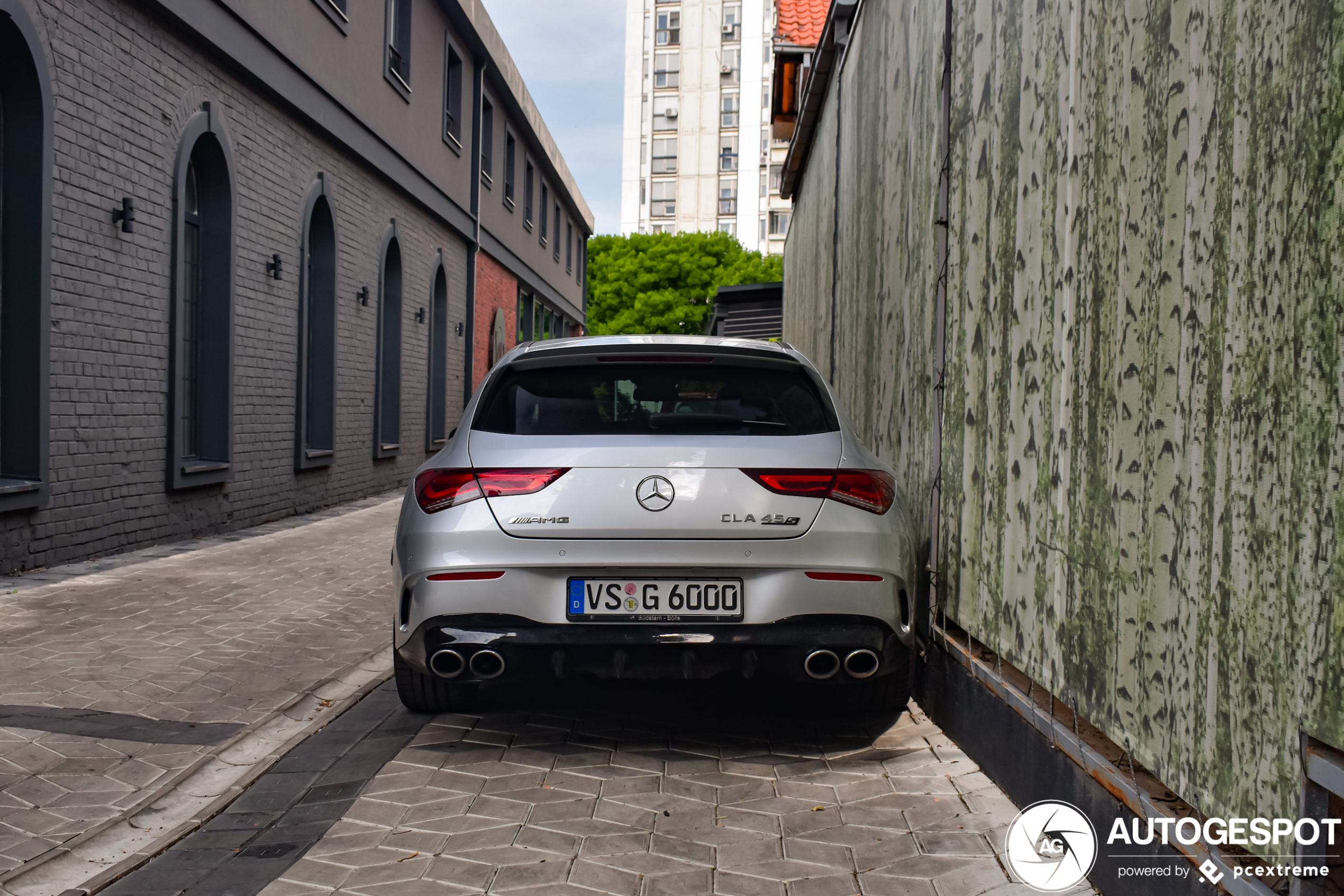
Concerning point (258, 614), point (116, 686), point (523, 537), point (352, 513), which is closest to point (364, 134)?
point (352, 513)

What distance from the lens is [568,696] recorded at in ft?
16.9

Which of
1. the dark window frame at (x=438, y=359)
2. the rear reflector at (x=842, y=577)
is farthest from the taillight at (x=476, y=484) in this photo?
the dark window frame at (x=438, y=359)

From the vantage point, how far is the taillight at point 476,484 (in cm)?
398

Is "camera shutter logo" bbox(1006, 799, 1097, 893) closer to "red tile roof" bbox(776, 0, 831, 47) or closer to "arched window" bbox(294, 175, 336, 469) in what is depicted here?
"arched window" bbox(294, 175, 336, 469)

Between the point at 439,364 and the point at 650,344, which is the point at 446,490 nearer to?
the point at 650,344

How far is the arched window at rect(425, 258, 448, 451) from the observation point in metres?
19.8

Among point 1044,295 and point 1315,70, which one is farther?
point 1044,295

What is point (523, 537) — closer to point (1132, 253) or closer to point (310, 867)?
point (310, 867)

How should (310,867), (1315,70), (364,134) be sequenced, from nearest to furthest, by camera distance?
(1315,70)
(310,867)
(364,134)

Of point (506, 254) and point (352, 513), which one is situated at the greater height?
point (506, 254)

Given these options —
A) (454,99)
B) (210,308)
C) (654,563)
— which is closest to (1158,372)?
(654,563)

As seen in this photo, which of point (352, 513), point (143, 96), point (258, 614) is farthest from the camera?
point (352, 513)

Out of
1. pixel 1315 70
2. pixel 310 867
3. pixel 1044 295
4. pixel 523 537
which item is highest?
pixel 1315 70

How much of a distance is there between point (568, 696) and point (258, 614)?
2586 mm
